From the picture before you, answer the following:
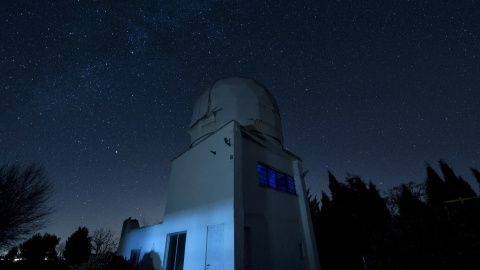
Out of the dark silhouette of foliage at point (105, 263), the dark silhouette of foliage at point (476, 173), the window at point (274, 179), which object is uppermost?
the dark silhouette of foliage at point (476, 173)

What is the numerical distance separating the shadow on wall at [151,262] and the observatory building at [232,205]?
4 cm

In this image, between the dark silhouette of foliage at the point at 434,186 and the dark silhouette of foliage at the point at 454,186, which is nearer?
the dark silhouette of foliage at the point at 454,186

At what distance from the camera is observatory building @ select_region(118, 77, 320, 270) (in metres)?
8.23

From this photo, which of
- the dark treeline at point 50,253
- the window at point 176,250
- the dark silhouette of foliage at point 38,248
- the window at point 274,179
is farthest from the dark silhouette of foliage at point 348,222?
the dark silhouette of foliage at point 38,248

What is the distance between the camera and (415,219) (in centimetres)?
532

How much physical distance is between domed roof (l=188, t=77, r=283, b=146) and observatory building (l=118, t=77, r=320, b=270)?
7cm

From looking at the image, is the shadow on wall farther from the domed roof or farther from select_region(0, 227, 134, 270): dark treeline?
select_region(0, 227, 134, 270): dark treeline

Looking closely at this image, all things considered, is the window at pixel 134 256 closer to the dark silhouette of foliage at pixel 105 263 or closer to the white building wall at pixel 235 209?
the white building wall at pixel 235 209

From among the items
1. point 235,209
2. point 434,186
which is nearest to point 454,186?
point 434,186

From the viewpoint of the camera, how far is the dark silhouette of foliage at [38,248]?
2259cm

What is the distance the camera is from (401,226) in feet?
17.8

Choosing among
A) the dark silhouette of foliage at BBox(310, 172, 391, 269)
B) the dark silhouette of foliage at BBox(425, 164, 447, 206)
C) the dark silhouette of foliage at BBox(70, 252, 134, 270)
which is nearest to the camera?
the dark silhouette of foliage at BBox(70, 252, 134, 270)

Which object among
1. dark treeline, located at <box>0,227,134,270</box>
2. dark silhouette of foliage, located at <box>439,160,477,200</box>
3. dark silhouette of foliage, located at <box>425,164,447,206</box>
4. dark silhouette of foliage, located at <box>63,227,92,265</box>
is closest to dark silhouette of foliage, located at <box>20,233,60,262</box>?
dark treeline, located at <box>0,227,134,270</box>

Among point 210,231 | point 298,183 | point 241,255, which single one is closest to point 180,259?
point 210,231
